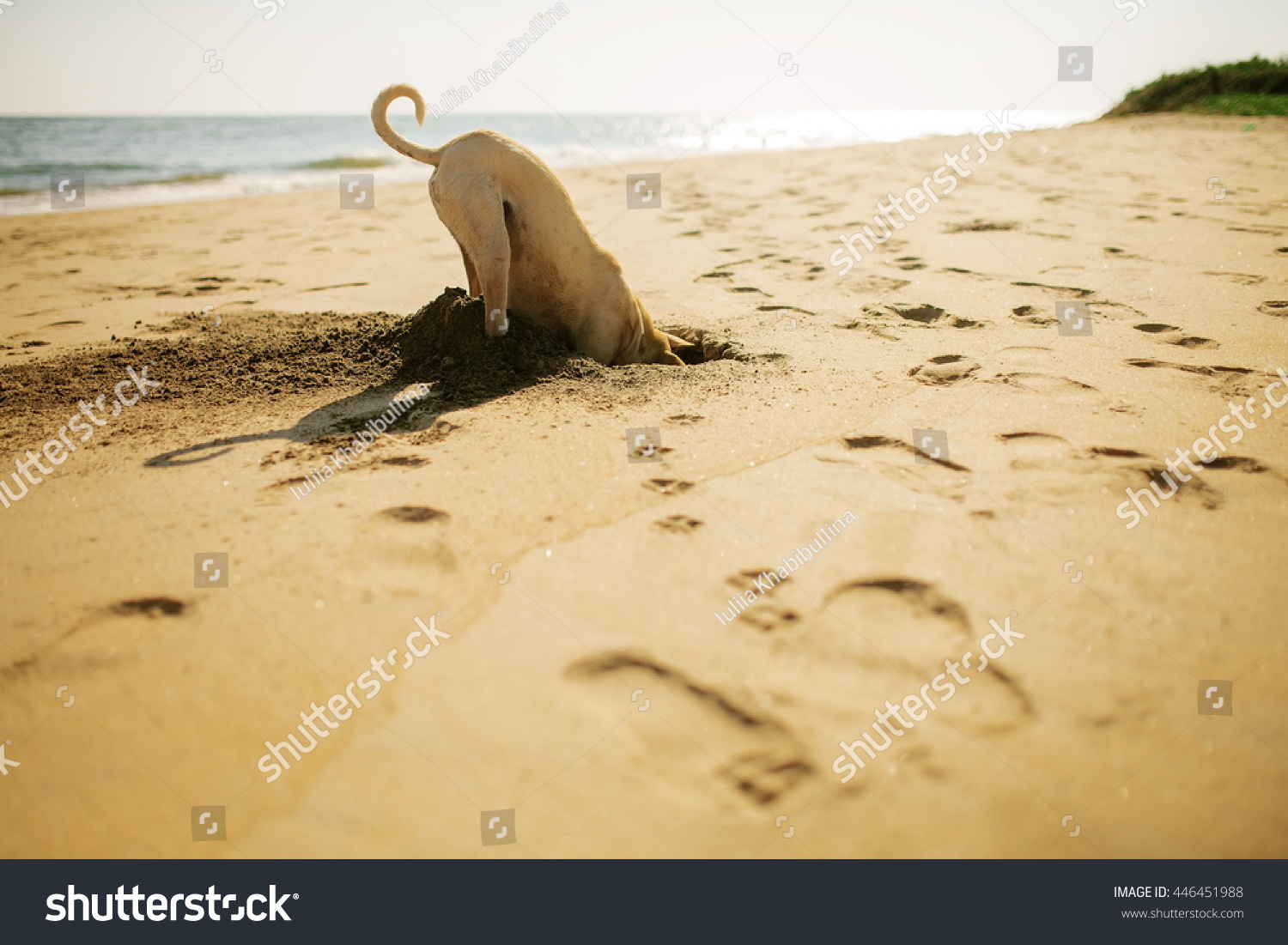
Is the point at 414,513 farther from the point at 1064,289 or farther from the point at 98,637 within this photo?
the point at 1064,289

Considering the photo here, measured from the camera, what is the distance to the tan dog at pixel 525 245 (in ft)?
10.0

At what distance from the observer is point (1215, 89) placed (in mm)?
15430

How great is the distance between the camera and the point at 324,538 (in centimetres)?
208

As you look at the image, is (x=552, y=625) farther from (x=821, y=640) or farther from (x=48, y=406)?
(x=48, y=406)

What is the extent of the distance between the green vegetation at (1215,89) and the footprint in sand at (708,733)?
1739cm

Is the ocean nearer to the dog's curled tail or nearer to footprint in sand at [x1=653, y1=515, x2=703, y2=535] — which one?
the dog's curled tail

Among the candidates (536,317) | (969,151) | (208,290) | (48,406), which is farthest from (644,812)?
(969,151)

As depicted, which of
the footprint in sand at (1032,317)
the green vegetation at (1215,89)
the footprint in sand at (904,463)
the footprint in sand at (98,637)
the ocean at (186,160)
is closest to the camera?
the footprint in sand at (98,637)

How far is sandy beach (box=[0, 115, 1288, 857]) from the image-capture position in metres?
1.43

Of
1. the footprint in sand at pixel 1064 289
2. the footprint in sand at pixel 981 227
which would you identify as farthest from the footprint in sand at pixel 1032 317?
the footprint in sand at pixel 981 227

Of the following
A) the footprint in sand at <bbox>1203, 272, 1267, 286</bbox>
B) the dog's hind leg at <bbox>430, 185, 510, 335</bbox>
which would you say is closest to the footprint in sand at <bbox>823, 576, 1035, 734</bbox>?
the dog's hind leg at <bbox>430, 185, 510, 335</bbox>

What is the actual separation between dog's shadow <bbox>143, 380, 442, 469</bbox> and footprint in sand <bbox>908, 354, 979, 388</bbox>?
7.00ft

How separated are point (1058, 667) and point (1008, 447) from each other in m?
1.06

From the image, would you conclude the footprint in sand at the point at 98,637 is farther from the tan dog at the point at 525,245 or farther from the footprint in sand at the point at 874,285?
the footprint in sand at the point at 874,285
